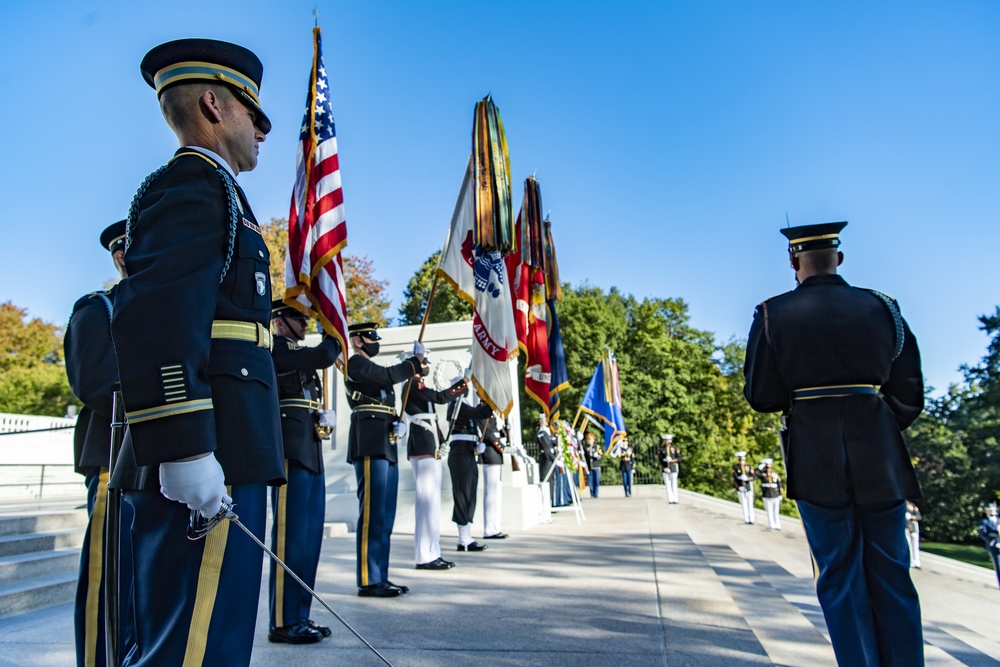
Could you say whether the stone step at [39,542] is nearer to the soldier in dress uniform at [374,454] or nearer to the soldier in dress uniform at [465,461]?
the soldier in dress uniform at [374,454]

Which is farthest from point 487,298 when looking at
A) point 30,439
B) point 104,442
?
point 30,439

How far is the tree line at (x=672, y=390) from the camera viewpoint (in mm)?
35719

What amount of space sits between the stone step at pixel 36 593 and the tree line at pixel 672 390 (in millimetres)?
26149

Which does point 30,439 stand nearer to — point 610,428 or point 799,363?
point 610,428

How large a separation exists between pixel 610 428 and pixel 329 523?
A: 961 centimetres

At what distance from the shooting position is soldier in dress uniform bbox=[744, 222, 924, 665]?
2.89 metres

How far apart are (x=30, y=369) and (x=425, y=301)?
20453 mm

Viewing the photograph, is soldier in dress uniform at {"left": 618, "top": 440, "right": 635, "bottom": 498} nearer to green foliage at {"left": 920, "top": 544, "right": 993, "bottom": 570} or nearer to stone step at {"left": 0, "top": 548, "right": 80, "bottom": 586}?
green foliage at {"left": 920, "top": 544, "right": 993, "bottom": 570}

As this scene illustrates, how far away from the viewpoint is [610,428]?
18.7m

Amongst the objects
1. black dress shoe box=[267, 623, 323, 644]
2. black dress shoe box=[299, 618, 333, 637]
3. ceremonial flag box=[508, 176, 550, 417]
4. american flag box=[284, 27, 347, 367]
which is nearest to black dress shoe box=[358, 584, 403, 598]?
black dress shoe box=[299, 618, 333, 637]

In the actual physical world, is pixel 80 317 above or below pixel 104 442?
above

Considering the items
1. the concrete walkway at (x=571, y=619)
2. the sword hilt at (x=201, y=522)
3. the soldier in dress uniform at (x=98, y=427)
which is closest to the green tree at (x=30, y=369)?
the concrete walkway at (x=571, y=619)

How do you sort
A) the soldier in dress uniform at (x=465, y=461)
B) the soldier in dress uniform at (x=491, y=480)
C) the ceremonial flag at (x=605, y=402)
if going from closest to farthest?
the soldier in dress uniform at (x=465, y=461), the soldier in dress uniform at (x=491, y=480), the ceremonial flag at (x=605, y=402)

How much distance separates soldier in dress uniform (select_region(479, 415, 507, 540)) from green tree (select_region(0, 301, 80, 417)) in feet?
87.9
